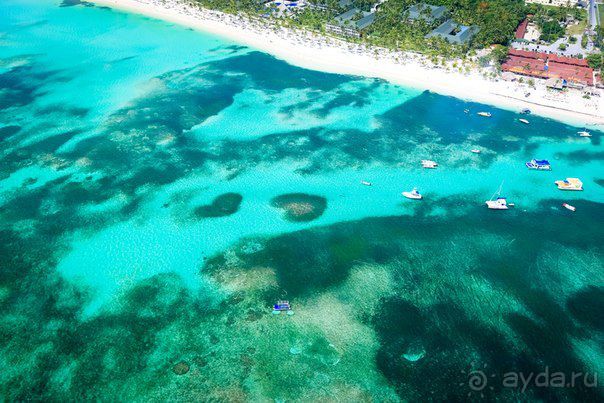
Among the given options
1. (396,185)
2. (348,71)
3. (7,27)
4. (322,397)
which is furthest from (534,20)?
(7,27)

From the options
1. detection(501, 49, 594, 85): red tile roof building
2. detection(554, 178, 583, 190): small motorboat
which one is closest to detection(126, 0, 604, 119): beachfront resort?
detection(501, 49, 594, 85): red tile roof building

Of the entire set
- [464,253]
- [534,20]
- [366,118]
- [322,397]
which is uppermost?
[534,20]

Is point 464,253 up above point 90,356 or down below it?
above

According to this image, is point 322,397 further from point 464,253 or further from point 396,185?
point 396,185

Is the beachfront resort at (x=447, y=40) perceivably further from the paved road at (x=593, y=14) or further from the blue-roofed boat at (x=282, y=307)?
the blue-roofed boat at (x=282, y=307)

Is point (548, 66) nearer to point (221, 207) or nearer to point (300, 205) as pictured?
point (300, 205)

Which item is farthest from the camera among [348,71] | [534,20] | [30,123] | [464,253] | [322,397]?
[534,20]
